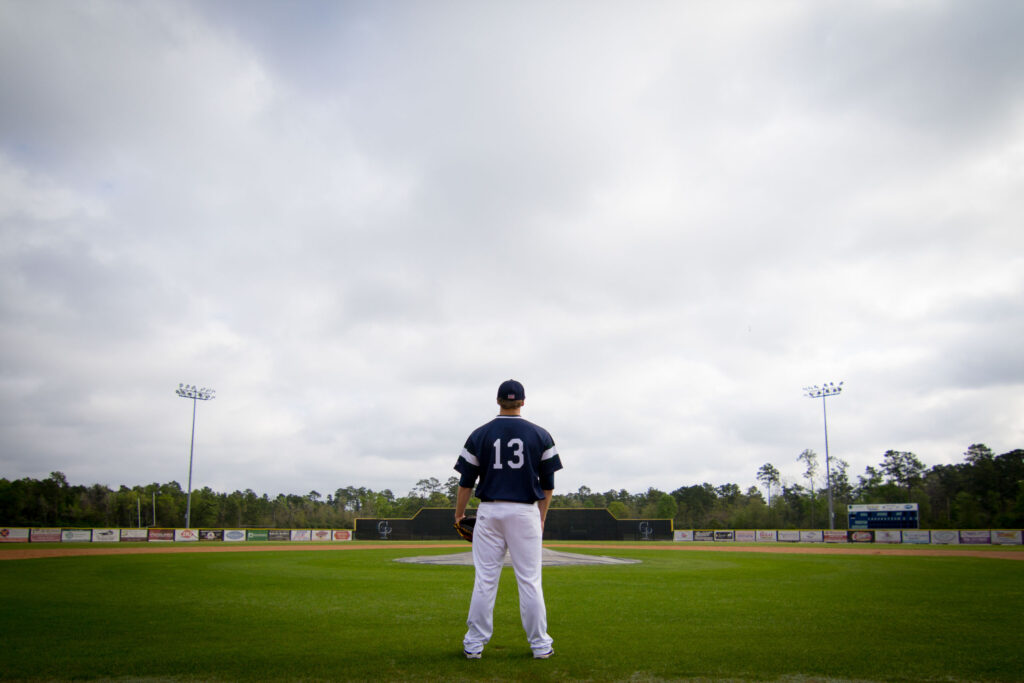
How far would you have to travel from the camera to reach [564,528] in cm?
4916

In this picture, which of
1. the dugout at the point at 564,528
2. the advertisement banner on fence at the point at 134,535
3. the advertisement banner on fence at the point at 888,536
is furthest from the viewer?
the dugout at the point at 564,528

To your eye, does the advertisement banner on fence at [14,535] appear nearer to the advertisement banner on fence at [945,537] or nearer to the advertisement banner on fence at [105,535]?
the advertisement banner on fence at [105,535]

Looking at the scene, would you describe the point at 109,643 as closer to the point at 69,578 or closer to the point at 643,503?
the point at 69,578

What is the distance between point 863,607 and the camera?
809 cm

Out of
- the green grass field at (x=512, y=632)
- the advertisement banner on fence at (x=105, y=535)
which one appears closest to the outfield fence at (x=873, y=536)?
the green grass field at (x=512, y=632)

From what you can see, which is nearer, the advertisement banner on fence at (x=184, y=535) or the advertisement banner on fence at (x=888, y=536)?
the advertisement banner on fence at (x=888, y=536)

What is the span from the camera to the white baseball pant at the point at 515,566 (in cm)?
452

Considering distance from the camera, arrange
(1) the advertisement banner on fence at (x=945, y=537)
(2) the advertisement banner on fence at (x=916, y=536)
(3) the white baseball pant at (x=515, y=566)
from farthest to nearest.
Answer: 1. (2) the advertisement banner on fence at (x=916, y=536)
2. (1) the advertisement banner on fence at (x=945, y=537)
3. (3) the white baseball pant at (x=515, y=566)

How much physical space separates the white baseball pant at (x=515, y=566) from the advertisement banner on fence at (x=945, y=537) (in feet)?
155

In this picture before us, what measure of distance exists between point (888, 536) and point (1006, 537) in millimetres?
6655

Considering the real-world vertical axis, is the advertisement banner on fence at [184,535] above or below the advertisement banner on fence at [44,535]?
below

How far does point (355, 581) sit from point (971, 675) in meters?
11.1

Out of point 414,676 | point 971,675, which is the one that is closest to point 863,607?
point 971,675

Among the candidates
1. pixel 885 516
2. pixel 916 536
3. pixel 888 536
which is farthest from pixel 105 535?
pixel 916 536
